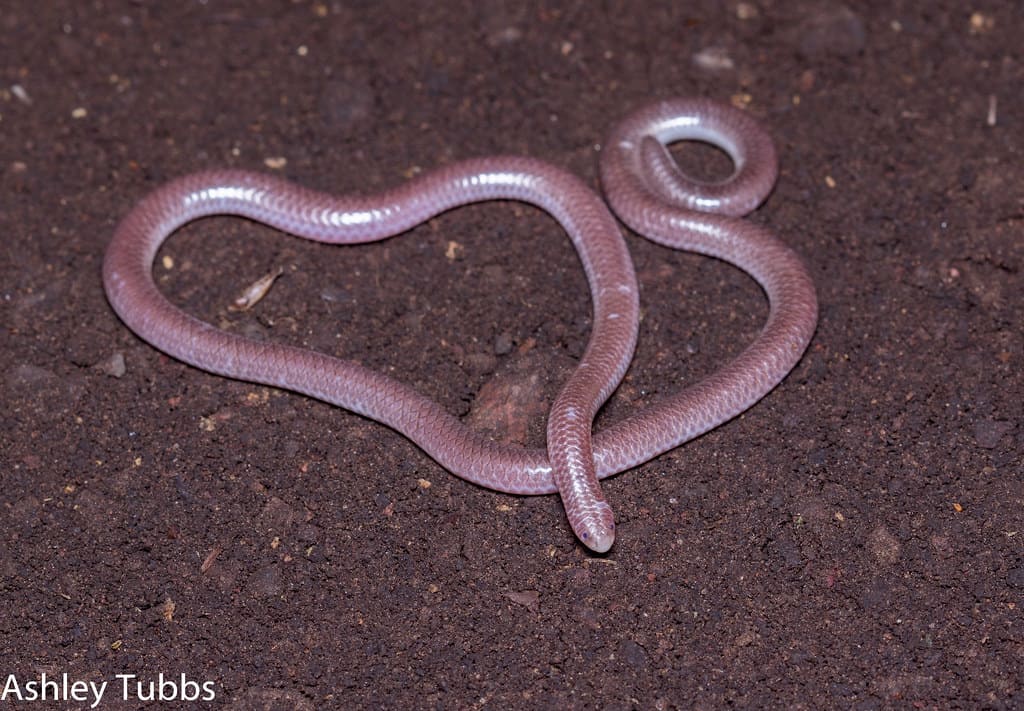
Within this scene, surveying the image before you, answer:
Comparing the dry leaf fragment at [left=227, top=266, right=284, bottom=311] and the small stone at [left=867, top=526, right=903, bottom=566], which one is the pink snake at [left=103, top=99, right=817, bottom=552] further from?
the small stone at [left=867, top=526, right=903, bottom=566]

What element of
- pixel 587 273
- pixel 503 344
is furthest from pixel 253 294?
pixel 587 273

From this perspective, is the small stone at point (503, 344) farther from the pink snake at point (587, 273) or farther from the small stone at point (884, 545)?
the small stone at point (884, 545)

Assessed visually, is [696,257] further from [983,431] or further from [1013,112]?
[1013,112]

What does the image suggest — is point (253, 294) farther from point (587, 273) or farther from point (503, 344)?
point (587, 273)

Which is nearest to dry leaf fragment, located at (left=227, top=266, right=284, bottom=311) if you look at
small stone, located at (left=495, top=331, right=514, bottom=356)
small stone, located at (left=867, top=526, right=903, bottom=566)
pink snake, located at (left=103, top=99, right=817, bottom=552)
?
pink snake, located at (left=103, top=99, right=817, bottom=552)

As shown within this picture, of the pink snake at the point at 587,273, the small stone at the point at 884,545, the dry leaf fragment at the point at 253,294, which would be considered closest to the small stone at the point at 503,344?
the pink snake at the point at 587,273

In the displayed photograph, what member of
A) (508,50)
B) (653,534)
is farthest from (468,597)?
(508,50)

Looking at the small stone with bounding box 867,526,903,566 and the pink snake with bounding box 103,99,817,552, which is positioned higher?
the pink snake with bounding box 103,99,817,552
